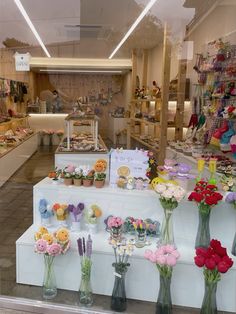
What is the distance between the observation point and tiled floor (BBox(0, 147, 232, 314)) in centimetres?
218

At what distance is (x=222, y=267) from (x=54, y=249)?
0.99 m

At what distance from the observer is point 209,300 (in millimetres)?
1979

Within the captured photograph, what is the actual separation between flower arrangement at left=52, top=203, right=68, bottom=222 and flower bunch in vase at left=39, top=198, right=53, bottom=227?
0.05 metres

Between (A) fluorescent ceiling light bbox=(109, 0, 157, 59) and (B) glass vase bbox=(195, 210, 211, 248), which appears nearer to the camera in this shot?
(B) glass vase bbox=(195, 210, 211, 248)

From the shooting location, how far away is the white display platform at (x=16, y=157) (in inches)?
185

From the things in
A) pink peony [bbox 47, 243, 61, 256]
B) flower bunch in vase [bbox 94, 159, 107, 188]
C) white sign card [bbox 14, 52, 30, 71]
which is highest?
white sign card [bbox 14, 52, 30, 71]

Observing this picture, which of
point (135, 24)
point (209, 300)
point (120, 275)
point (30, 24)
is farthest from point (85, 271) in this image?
point (30, 24)

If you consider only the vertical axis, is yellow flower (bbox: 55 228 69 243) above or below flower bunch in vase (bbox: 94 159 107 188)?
below

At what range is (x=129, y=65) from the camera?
404cm

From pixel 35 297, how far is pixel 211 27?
11.4 feet

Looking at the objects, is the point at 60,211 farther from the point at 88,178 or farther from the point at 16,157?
the point at 16,157

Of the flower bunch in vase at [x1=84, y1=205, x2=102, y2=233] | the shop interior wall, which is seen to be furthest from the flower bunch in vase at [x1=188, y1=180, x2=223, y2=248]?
the shop interior wall

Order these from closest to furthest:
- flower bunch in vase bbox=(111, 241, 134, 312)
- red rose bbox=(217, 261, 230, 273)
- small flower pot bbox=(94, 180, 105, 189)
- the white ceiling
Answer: red rose bbox=(217, 261, 230, 273) → flower bunch in vase bbox=(111, 241, 134, 312) → small flower pot bbox=(94, 180, 105, 189) → the white ceiling

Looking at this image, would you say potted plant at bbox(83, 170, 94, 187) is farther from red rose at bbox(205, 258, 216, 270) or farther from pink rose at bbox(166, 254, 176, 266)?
red rose at bbox(205, 258, 216, 270)
